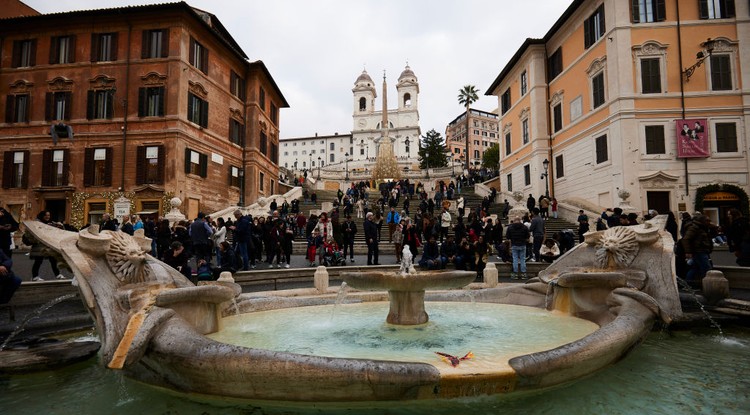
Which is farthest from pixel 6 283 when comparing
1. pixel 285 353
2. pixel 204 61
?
pixel 204 61

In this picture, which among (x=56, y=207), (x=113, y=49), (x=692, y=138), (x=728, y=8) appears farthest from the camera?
(x=113, y=49)

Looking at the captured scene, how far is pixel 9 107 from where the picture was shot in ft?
86.9

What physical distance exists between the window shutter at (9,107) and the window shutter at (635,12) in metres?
36.7

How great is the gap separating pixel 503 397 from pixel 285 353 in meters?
1.71

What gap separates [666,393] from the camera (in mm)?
3584

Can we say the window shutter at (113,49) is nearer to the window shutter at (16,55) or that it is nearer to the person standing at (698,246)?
the window shutter at (16,55)

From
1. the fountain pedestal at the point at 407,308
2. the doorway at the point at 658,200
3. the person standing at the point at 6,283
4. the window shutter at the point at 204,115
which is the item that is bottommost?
the fountain pedestal at the point at 407,308

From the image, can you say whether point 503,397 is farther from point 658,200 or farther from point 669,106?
point 669,106

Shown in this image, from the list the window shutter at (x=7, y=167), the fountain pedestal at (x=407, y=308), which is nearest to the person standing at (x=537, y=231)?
the fountain pedestal at (x=407, y=308)

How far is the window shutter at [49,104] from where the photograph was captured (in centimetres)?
2600

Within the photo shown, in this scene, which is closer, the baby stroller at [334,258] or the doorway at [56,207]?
the baby stroller at [334,258]

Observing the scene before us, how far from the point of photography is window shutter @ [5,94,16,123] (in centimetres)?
2642

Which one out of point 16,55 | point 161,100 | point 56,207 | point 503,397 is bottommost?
point 503,397

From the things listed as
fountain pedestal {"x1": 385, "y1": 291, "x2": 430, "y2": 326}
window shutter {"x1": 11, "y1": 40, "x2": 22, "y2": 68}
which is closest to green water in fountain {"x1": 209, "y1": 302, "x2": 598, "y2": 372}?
fountain pedestal {"x1": 385, "y1": 291, "x2": 430, "y2": 326}
